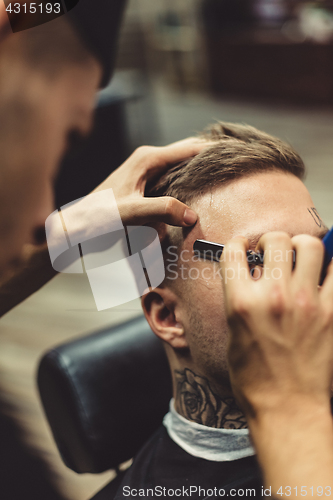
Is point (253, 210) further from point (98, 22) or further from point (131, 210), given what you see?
point (98, 22)

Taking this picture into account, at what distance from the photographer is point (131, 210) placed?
0.78 metres

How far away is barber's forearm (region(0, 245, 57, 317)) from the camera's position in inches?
32.4

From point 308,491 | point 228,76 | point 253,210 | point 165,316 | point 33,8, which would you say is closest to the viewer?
point 308,491

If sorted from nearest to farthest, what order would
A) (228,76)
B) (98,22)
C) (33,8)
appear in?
1. (33,8)
2. (98,22)
3. (228,76)

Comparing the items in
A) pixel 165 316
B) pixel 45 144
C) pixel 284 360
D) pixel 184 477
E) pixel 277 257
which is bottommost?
pixel 184 477

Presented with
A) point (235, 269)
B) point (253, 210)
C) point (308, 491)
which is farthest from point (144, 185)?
point (308, 491)

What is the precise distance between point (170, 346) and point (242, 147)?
49cm

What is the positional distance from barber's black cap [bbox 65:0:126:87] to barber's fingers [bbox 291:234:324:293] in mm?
493

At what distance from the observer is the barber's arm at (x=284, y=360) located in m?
0.56

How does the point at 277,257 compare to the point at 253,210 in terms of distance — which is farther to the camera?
the point at 253,210

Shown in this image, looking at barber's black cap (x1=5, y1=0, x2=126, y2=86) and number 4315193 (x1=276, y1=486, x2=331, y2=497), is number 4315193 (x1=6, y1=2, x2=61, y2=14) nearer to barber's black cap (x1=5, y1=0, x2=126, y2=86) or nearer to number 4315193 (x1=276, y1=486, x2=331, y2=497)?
barber's black cap (x1=5, y1=0, x2=126, y2=86)

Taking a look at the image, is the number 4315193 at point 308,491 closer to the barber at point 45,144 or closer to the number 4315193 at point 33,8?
the barber at point 45,144

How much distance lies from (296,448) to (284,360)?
4.4 inches

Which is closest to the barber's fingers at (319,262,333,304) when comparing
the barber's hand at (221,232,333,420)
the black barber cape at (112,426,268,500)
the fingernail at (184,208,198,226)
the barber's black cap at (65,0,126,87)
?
the barber's hand at (221,232,333,420)
